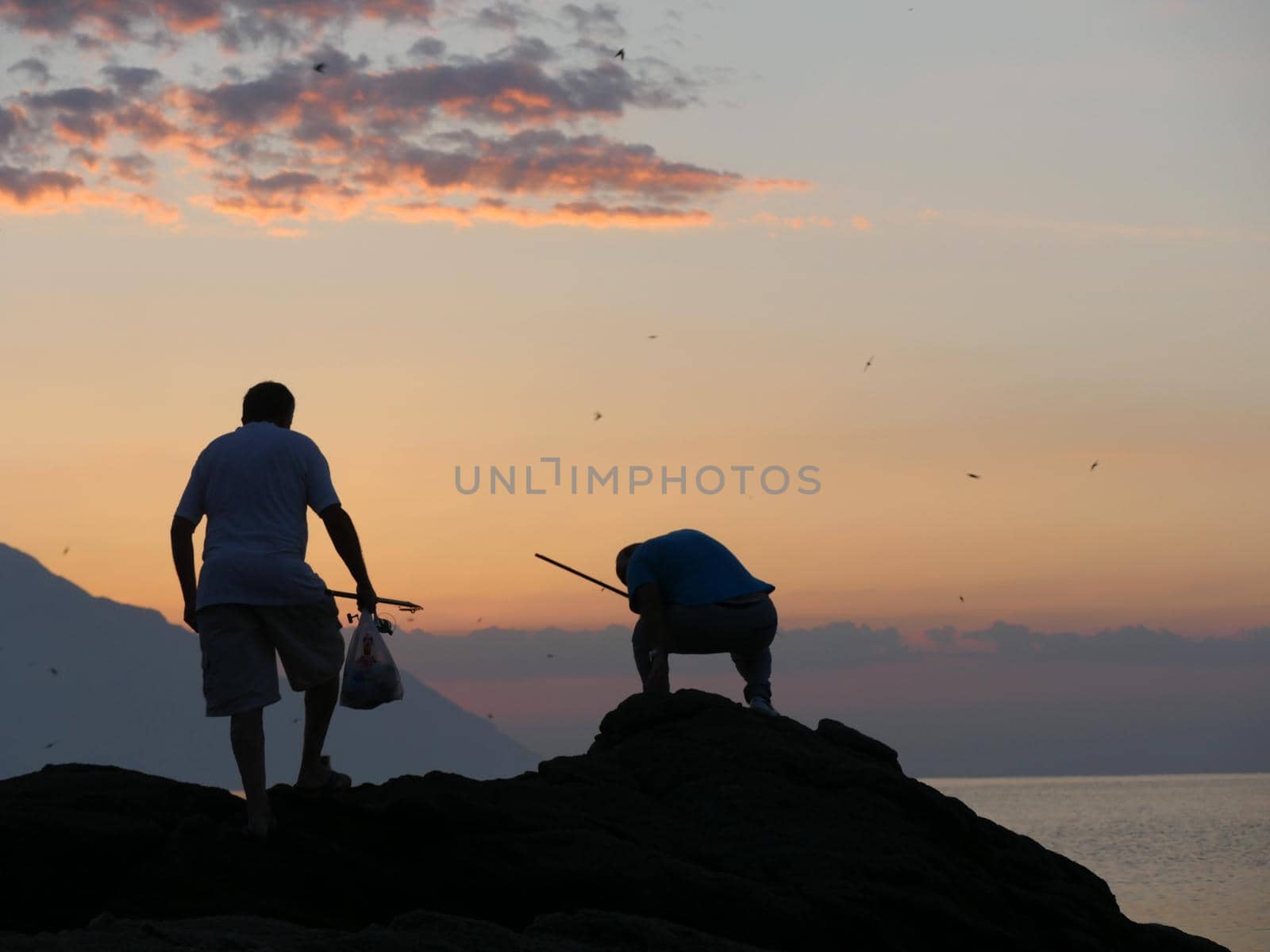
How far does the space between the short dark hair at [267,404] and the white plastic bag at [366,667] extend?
1.17 meters

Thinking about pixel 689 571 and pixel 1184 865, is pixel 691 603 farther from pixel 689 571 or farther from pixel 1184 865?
pixel 1184 865

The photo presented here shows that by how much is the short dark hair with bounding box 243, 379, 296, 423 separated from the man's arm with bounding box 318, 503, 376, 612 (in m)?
0.62

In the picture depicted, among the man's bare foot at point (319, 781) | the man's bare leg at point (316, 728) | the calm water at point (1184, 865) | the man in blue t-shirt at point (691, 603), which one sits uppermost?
the man in blue t-shirt at point (691, 603)

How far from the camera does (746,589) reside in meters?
10.7

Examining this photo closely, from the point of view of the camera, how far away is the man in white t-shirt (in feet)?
24.7

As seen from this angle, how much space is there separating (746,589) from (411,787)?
10.2 ft

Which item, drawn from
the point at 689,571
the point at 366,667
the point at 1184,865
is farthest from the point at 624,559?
the point at 1184,865

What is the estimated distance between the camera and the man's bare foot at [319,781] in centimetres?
830

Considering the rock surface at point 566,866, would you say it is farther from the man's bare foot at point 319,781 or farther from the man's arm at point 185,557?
the man's arm at point 185,557

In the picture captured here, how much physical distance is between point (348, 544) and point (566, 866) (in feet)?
6.51

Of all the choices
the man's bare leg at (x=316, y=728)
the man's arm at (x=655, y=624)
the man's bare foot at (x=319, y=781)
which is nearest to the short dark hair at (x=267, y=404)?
the man's bare leg at (x=316, y=728)

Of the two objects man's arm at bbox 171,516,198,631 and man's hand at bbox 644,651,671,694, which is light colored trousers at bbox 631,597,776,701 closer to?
man's hand at bbox 644,651,671,694

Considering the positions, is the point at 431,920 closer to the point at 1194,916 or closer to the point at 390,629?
the point at 390,629

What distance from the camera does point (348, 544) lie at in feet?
25.4
